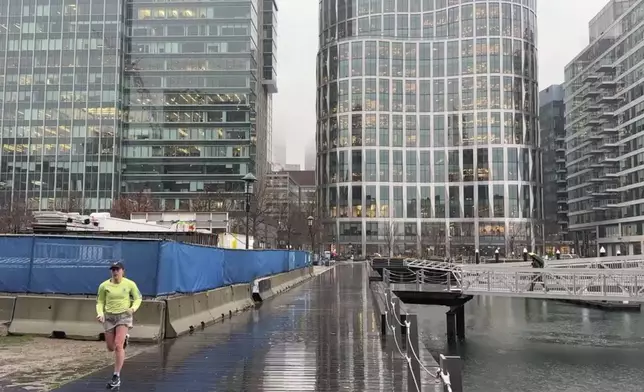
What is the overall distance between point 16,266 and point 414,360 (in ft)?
32.8

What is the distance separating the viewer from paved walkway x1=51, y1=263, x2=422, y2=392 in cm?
855

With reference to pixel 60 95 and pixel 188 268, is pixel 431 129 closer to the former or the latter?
pixel 60 95

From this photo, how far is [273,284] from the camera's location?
26.6 m

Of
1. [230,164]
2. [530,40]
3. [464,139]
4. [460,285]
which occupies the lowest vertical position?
[460,285]

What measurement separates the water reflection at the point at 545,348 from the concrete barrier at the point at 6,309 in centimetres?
1536

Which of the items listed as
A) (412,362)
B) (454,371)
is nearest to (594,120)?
(412,362)

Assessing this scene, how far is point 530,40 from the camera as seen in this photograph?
12556 cm

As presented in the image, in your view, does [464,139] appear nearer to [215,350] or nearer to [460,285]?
[460,285]

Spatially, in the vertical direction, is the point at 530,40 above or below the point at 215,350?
above

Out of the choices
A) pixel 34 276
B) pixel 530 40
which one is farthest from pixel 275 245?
pixel 530 40

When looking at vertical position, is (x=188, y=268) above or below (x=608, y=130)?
below

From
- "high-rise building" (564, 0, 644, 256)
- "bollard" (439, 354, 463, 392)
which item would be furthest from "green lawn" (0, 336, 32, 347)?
"high-rise building" (564, 0, 644, 256)

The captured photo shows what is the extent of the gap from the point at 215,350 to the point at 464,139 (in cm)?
11815

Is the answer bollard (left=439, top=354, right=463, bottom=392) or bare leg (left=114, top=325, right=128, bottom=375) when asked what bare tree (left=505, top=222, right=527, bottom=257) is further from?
bollard (left=439, top=354, right=463, bottom=392)
